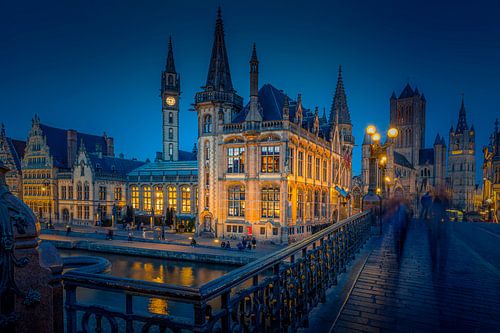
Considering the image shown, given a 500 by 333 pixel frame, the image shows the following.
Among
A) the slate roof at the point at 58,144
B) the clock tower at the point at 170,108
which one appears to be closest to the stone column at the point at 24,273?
the slate roof at the point at 58,144

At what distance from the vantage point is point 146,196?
4372 centimetres

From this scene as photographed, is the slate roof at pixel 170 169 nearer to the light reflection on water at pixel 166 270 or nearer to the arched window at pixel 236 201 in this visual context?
the arched window at pixel 236 201

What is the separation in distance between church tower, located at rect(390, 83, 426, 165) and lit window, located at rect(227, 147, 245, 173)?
75.3 metres

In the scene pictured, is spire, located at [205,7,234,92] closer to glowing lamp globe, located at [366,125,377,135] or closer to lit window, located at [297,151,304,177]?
lit window, located at [297,151,304,177]

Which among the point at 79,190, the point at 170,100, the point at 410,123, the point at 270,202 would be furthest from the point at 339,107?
the point at 410,123

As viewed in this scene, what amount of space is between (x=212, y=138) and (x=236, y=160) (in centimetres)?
363

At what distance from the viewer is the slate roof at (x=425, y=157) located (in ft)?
285

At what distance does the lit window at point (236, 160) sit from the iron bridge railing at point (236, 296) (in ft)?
78.0

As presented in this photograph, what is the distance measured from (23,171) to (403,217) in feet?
192

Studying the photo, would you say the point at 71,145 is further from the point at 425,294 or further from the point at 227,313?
the point at 227,313

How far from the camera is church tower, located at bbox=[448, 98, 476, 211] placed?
276ft

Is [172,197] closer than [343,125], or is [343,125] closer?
[172,197]

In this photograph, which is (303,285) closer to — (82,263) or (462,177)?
(82,263)

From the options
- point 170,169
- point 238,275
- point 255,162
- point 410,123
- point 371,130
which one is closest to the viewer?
point 238,275
